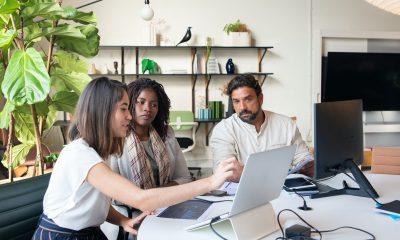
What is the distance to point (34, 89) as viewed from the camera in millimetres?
1551

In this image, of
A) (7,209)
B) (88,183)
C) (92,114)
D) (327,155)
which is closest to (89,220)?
(88,183)

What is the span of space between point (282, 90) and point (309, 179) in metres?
3.15

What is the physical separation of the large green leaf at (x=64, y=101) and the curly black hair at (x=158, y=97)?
0.31 meters

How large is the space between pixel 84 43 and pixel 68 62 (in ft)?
0.79

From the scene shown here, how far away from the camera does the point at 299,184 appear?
5.64 ft

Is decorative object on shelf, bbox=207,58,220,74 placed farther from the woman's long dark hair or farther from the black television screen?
the woman's long dark hair

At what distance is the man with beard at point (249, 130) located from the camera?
7.55 feet

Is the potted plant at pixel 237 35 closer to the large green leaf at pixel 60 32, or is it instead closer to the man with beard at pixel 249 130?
the man with beard at pixel 249 130

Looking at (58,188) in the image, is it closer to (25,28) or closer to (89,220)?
(89,220)

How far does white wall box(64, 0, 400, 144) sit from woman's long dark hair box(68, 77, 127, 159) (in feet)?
10.9

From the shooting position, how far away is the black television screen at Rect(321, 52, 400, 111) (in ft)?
15.4

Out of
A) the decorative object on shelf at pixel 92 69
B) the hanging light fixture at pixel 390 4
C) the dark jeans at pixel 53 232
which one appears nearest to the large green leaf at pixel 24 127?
the dark jeans at pixel 53 232

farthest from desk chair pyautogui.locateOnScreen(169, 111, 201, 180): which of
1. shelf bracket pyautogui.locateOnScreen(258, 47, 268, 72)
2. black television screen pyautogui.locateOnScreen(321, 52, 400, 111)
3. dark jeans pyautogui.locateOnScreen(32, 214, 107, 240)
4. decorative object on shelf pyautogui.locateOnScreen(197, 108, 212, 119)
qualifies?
dark jeans pyautogui.locateOnScreen(32, 214, 107, 240)

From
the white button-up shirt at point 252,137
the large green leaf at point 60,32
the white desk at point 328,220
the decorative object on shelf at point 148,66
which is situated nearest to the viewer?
the white desk at point 328,220
